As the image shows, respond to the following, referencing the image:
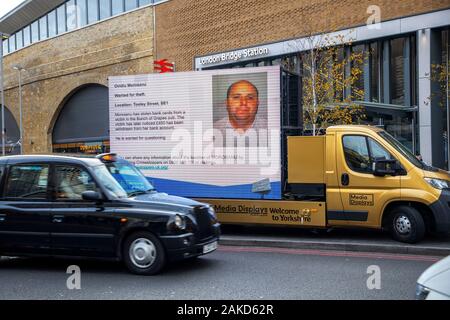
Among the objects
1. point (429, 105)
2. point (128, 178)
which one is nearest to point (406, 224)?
point (128, 178)

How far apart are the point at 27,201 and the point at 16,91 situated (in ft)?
139

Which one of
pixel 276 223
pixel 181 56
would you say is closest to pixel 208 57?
pixel 181 56

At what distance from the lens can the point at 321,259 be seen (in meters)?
8.12

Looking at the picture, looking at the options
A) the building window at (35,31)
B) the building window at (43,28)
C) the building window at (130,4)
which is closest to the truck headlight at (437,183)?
the building window at (130,4)

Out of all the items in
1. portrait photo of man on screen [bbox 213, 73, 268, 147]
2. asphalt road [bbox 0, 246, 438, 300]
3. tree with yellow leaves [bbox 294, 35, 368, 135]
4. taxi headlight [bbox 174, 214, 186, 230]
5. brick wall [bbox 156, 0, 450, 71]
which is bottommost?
asphalt road [bbox 0, 246, 438, 300]

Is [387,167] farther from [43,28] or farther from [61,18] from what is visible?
[43,28]

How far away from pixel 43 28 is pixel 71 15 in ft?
17.1

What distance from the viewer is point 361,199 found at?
30.0ft

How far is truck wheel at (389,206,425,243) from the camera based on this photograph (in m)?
8.70

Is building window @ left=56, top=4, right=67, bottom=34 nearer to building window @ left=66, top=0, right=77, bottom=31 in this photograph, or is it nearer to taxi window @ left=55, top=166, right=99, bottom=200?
building window @ left=66, top=0, right=77, bottom=31

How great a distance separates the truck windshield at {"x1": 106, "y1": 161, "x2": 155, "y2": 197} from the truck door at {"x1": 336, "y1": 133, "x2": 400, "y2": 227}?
354 centimetres

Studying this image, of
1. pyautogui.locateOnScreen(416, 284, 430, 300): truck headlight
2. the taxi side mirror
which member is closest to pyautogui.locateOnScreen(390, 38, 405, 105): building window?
the taxi side mirror

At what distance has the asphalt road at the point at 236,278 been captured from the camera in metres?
6.07
